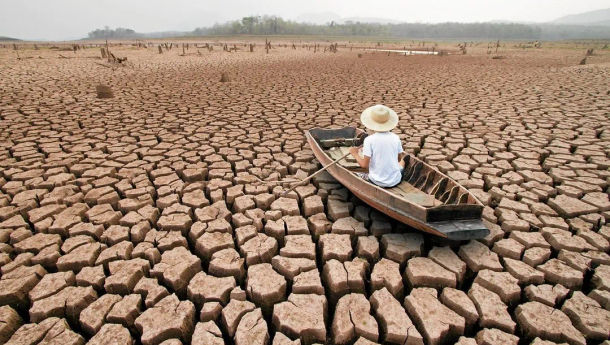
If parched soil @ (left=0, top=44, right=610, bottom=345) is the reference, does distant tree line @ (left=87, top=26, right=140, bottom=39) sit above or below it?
above

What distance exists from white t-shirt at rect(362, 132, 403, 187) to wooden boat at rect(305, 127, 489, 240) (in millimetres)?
165

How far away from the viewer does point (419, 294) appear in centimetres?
218

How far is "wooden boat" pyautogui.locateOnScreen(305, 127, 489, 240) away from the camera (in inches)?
91.5

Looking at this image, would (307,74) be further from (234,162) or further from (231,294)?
(231,294)

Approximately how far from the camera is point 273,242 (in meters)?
2.66

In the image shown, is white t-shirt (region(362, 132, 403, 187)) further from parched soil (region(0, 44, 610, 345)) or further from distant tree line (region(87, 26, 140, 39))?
distant tree line (region(87, 26, 140, 39))

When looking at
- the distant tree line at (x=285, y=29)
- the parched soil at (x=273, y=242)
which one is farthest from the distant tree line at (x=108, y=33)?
the parched soil at (x=273, y=242)

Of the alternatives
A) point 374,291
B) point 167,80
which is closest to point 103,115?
point 167,80

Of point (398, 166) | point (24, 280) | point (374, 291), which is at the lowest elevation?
point (374, 291)

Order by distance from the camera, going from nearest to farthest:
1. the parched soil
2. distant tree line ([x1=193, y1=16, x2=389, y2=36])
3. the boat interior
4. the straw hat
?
1. the parched soil
2. the boat interior
3. the straw hat
4. distant tree line ([x1=193, y1=16, x2=389, y2=36])

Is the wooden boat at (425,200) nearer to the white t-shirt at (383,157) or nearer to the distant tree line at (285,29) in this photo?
the white t-shirt at (383,157)

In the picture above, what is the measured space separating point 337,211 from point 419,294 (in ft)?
3.73

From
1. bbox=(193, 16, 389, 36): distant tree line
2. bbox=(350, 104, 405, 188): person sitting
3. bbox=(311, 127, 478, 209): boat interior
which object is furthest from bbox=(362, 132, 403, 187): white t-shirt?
bbox=(193, 16, 389, 36): distant tree line

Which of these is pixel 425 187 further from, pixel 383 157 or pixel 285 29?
pixel 285 29
